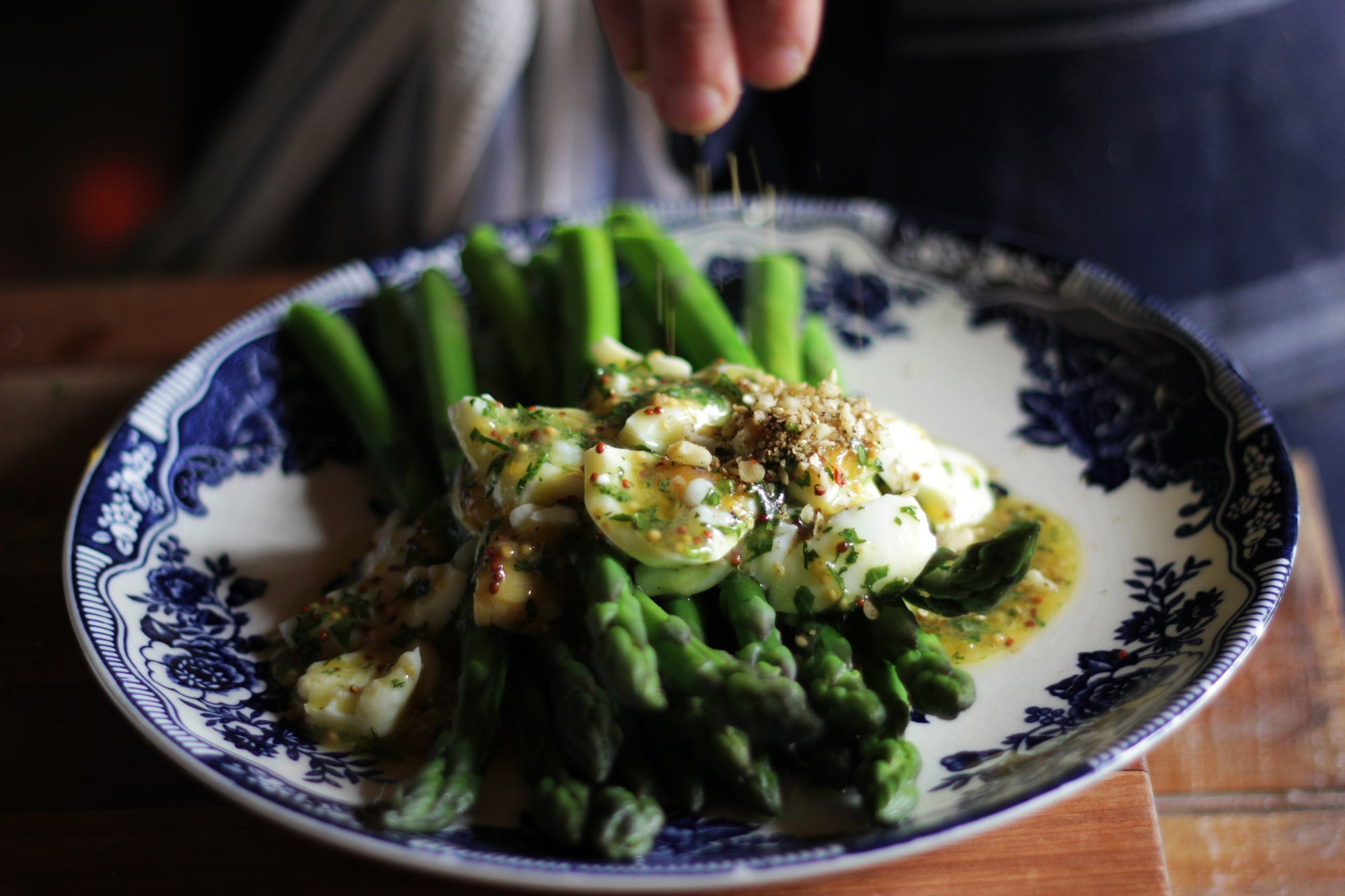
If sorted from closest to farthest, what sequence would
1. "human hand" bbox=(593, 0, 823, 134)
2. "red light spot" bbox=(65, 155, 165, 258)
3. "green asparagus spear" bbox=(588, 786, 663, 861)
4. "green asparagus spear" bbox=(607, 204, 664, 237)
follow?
1. "green asparagus spear" bbox=(588, 786, 663, 861)
2. "human hand" bbox=(593, 0, 823, 134)
3. "green asparagus spear" bbox=(607, 204, 664, 237)
4. "red light spot" bbox=(65, 155, 165, 258)

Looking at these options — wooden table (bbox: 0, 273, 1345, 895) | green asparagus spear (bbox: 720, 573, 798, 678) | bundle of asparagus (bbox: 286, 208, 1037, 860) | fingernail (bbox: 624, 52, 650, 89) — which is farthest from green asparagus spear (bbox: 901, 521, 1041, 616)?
fingernail (bbox: 624, 52, 650, 89)

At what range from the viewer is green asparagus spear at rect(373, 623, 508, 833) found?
1.51 metres

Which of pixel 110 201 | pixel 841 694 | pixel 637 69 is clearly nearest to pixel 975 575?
pixel 841 694

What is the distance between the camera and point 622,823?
4.84 ft

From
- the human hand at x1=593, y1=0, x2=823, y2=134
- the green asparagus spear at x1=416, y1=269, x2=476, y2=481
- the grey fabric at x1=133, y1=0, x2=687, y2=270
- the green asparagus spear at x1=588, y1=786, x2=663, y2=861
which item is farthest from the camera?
the grey fabric at x1=133, y1=0, x2=687, y2=270

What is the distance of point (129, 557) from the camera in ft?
6.84

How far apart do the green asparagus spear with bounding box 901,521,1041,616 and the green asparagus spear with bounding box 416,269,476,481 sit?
3.21ft

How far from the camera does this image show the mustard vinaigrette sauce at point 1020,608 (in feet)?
6.42

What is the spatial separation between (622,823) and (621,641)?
9.8 inches

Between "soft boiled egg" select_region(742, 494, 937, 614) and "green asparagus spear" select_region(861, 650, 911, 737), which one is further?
"soft boiled egg" select_region(742, 494, 937, 614)

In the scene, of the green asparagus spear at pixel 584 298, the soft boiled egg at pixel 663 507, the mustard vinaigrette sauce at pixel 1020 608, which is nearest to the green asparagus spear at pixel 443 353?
the green asparagus spear at pixel 584 298

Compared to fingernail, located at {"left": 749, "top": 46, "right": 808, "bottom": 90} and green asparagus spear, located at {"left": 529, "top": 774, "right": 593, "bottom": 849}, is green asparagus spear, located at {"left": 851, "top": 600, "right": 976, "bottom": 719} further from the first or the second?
fingernail, located at {"left": 749, "top": 46, "right": 808, "bottom": 90}

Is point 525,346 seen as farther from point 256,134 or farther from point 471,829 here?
point 256,134

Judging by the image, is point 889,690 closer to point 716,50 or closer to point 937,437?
point 937,437
